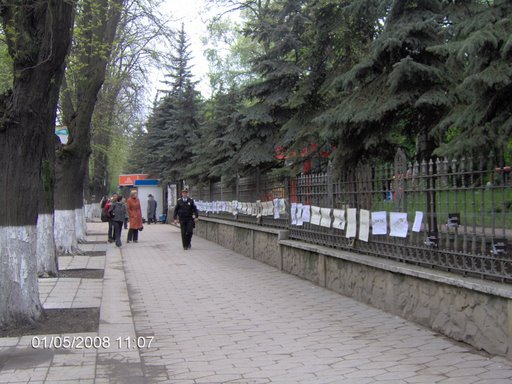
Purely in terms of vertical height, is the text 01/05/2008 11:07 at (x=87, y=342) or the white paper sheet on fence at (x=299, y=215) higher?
the white paper sheet on fence at (x=299, y=215)

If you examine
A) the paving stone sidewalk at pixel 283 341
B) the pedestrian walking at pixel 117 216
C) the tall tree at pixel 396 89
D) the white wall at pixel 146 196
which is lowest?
the paving stone sidewalk at pixel 283 341

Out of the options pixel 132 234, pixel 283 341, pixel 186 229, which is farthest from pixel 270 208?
pixel 132 234

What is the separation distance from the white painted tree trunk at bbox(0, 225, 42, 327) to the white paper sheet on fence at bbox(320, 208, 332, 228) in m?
5.29

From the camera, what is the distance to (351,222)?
902 centimetres

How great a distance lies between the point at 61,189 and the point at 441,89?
11624mm

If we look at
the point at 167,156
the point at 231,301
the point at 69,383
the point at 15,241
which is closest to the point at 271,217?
the point at 231,301

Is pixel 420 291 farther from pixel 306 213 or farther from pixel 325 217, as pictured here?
pixel 306 213

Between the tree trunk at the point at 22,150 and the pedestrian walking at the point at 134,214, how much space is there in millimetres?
12835

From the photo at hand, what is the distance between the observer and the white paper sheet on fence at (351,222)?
29.2ft

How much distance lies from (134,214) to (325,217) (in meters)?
11.3

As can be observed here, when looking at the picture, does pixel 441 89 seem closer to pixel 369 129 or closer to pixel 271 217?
pixel 369 129

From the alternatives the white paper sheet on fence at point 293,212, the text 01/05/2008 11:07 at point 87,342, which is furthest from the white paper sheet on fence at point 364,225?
the text 01/05/2008 11:07 at point 87,342

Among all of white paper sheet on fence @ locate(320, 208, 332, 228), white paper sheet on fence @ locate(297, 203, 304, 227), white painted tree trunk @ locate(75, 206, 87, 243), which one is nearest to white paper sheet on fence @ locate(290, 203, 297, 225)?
white paper sheet on fence @ locate(297, 203, 304, 227)

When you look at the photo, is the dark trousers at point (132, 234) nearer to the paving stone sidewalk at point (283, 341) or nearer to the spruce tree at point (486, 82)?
the paving stone sidewalk at point (283, 341)
